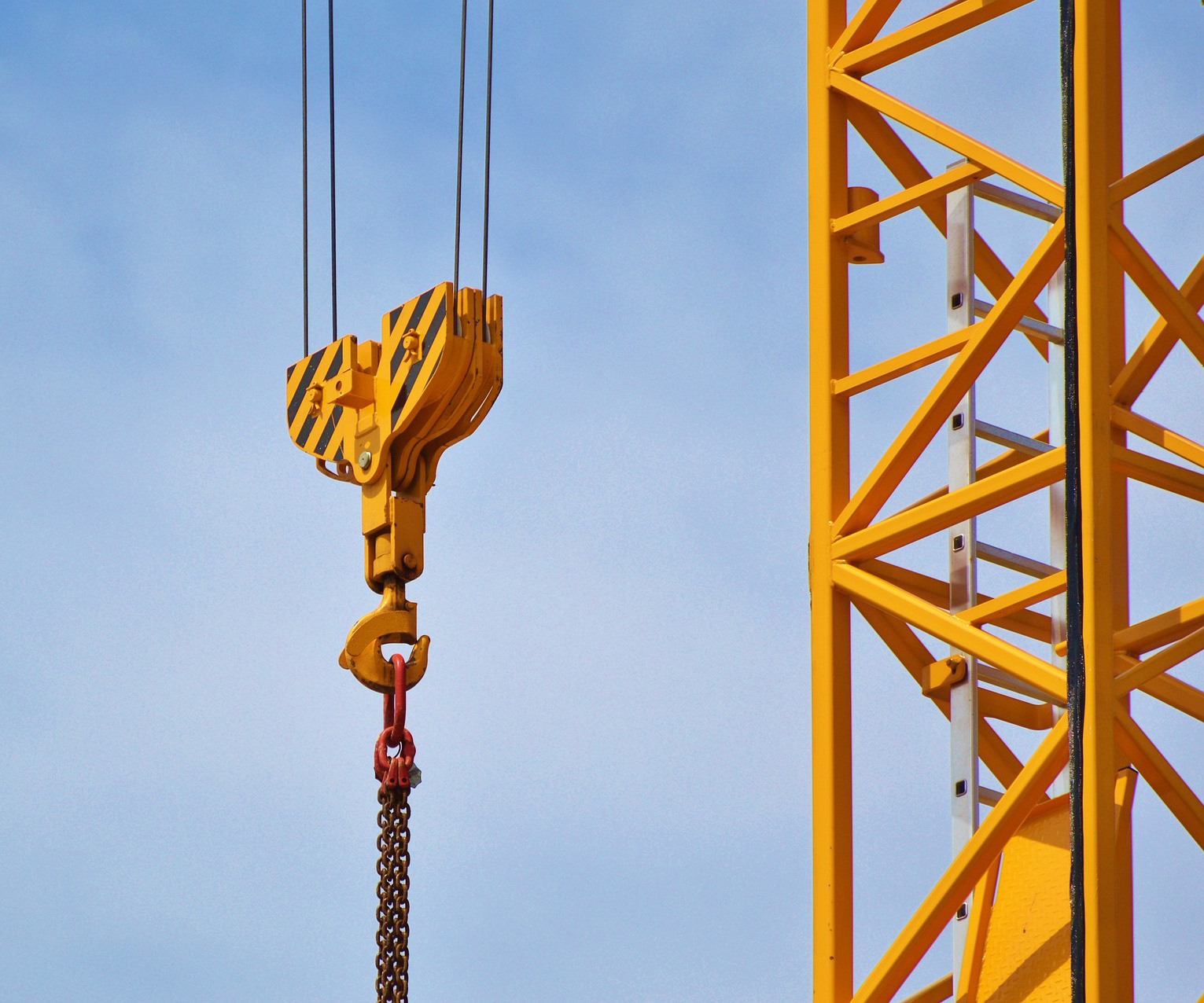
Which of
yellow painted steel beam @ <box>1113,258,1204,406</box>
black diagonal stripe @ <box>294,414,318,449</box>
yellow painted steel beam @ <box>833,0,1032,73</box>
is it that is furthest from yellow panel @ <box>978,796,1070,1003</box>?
black diagonal stripe @ <box>294,414,318,449</box>

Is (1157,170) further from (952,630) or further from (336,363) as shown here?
(336,363)

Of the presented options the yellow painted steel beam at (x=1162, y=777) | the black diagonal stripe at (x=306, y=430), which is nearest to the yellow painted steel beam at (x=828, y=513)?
the yellow painted steel beam at (x=1162, y=777)

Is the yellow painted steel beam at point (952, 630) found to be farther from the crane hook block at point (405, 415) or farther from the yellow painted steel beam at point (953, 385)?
the crane hook block at point (405, 415)

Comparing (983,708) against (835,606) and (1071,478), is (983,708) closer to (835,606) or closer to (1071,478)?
(835,606)

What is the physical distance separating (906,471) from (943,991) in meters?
1.89

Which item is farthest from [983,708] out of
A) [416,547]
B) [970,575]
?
[416,547]

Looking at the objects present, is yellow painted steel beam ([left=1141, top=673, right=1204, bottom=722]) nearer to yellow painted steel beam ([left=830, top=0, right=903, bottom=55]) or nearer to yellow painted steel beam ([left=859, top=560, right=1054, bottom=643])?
yellow painted steel beam ([left=859, top=560, right=1054, bottom=643])

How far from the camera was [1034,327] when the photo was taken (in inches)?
295

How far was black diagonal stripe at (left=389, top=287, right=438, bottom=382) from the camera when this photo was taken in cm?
704

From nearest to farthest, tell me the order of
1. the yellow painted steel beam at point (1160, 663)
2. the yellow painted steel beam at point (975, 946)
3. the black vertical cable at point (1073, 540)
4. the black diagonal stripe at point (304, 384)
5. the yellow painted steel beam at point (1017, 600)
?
the black vertical cable at point (1073, 540) < the yellow painted steel beam at point (1160, 663) < the yellow painted steel beam at point (975, 946) < the yellow painted steel beam at point (1017, 600) < the black diagonal stripe at point (304, 384)

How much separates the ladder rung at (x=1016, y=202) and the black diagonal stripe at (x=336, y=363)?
2416mm

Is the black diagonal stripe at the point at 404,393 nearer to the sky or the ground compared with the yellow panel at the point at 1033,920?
nearer to the sky

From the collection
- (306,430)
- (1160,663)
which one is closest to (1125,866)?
(1160,663)

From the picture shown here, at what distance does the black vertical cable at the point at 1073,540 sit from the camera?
6.15m
